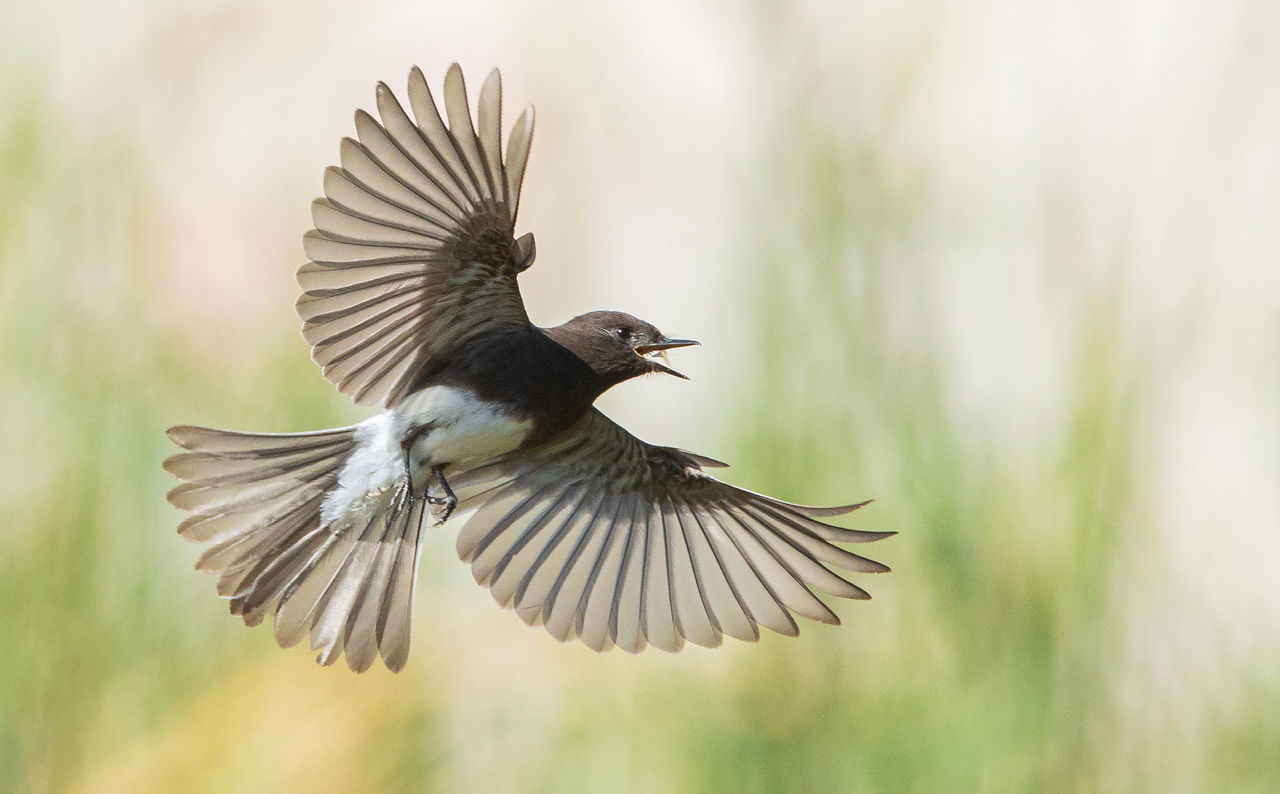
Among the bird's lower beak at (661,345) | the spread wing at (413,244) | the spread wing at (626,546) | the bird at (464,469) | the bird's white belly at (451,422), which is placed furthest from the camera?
the spread wing at (626,546)

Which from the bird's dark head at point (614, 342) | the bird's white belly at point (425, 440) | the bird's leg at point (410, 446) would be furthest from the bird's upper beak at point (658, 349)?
the bird's leg at point (410, 446)

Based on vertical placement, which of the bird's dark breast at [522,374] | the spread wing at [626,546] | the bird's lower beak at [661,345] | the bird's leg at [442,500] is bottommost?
the spread wing at [626,546]

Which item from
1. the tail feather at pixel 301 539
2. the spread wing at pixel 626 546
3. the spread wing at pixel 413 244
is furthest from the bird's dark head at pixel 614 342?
the tail feather at pixel 301 539

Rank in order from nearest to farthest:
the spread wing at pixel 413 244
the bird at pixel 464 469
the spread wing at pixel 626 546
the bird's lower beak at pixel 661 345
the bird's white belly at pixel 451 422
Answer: the spread wing at pixel 413 244 < the bird at pixel 464 469 < the bird's white belly at pixel 451 422 < the bird's lower beak at pixel 661 345 < the spread wing at pixel 626 546

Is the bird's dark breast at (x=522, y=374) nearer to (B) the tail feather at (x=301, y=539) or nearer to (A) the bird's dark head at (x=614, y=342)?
(A) the bird's dark head at (x=614, y=342)

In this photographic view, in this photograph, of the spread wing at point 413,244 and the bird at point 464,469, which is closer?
the spread wing at point 413,244

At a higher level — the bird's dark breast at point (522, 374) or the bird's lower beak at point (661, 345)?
the bird's lower beak at point (661, 345)

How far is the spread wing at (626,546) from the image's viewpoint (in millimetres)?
2508

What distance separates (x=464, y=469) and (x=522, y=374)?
36 centimetres

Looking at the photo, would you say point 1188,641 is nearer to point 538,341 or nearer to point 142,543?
point 538,341

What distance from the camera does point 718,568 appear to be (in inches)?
102

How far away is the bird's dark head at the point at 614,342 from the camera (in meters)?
2.27

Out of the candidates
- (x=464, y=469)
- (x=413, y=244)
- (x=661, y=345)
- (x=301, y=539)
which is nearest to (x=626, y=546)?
(x=464, y=469)

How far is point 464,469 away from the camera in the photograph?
2453 millimetres
